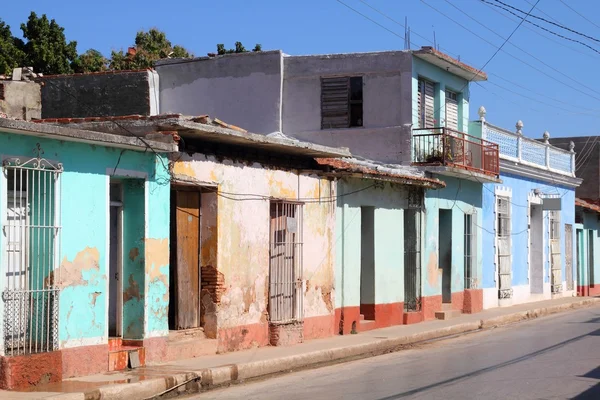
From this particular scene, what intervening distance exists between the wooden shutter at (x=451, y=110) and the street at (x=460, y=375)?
874 cm

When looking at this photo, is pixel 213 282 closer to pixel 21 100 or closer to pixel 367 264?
pixel 367 264

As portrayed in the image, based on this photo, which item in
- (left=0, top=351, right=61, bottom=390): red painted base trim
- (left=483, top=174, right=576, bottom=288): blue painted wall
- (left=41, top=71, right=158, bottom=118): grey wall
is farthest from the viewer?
(left=483, top=174, right=576, bottom=288): blue painted wall

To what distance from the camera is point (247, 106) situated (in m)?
23.9

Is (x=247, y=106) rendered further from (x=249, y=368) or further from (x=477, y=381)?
(x=477, y=381)

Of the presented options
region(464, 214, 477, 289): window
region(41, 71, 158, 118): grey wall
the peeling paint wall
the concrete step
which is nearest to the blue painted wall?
region(464, 214, 477, 289): window

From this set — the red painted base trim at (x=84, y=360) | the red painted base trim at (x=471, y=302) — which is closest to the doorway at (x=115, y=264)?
the red painted base trim at (x=84, y=360)

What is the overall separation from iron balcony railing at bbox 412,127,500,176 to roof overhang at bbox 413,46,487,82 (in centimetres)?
173

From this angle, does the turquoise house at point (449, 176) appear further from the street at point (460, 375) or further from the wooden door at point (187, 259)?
the wooden door at point (187, 259)

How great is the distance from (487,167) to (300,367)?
1339 centimetres

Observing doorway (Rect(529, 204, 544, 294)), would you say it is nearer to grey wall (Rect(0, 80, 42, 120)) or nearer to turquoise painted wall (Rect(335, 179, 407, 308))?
turquoise painted wall (Rect(335, 179, 407, 308))

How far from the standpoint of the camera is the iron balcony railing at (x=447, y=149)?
23.7 metres

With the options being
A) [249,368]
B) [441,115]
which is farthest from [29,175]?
[441,115]

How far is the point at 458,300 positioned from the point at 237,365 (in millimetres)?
13409

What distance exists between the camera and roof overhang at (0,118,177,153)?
36.6 feet
